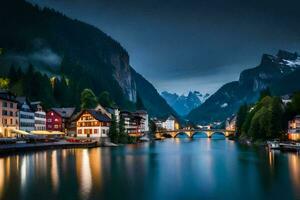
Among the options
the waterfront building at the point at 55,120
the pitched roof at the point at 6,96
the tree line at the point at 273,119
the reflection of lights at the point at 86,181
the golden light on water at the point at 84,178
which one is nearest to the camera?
the reflection of lights at the point at 86,181

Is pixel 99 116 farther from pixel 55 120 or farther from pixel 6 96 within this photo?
pixel 6 96

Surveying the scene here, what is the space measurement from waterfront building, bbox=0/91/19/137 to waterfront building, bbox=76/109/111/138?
25970 millimetres

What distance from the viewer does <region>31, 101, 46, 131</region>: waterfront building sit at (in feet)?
473

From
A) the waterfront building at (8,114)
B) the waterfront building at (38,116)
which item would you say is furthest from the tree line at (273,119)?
the waterfront building at (8,114)

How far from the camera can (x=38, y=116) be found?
147500mm

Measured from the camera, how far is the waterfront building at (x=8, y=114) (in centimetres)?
11444

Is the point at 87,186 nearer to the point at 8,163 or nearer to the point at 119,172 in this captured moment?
the point at 119,172

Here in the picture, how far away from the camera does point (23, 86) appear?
172875 millimetres

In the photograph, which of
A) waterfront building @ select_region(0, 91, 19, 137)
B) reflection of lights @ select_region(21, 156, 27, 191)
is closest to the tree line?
waterfront building @ select_region(0, 91, 19, 137)

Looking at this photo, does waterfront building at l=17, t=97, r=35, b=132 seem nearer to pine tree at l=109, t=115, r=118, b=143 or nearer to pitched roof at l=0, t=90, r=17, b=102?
pitched roof at l=0, t=90, r=17, b=102

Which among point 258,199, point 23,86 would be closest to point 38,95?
point 23,86

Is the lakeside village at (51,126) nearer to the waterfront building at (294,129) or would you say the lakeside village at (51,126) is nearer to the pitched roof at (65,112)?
the pitched roof at (65,112)

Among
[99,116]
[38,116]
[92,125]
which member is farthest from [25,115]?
[99,116]

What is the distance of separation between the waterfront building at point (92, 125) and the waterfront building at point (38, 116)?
14083 mm
